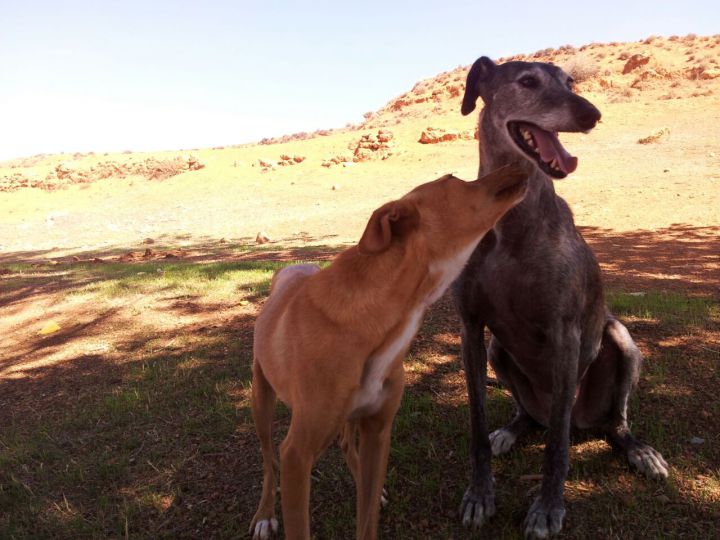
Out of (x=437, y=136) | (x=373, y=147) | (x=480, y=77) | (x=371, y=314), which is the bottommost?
(x=371, y=314)

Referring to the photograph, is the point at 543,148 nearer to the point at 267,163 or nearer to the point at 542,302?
the point at 542,302

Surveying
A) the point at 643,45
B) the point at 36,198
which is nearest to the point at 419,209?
the point at 36,198

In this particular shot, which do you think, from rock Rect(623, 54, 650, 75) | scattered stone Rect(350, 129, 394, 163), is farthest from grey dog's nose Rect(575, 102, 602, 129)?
rock Rect(623, 54, 650, 75)

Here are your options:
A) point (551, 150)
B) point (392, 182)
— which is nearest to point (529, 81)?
point (551, 150)

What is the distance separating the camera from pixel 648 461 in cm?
316

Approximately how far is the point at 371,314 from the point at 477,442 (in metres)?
1.38

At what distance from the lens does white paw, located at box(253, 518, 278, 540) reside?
2990 mm

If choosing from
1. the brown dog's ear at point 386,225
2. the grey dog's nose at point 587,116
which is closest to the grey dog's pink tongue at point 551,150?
the grey dog's nose at point 587,116

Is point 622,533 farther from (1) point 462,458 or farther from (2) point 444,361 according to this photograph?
(2) point 444,361

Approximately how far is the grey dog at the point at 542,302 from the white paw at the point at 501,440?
35cm

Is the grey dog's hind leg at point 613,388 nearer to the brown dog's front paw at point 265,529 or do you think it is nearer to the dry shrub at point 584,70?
the brown dog's front paw at point 265,529

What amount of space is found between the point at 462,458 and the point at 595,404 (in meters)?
0.94

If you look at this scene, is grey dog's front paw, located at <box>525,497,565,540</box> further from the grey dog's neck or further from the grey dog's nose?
the grey dog's nose

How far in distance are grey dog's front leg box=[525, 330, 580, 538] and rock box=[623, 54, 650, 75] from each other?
43692mm
